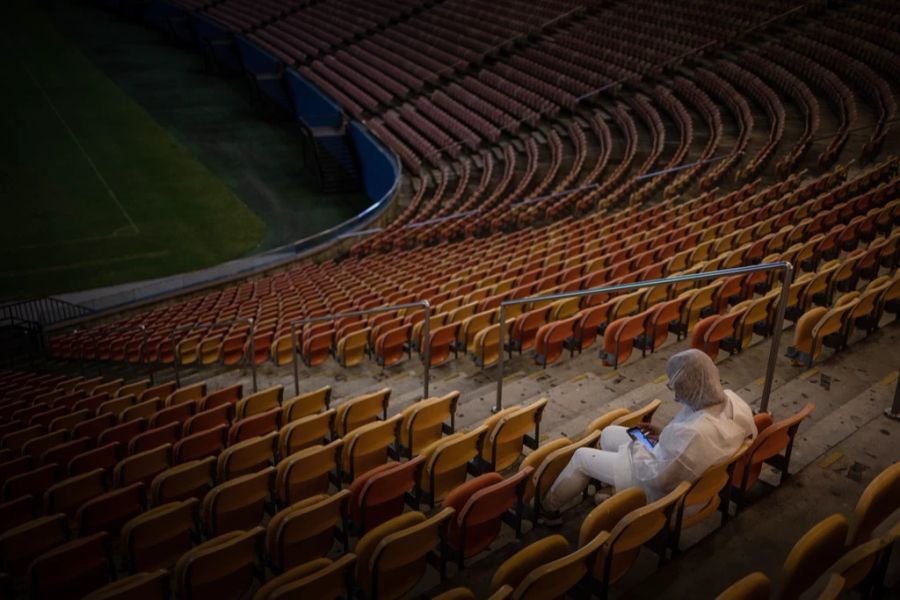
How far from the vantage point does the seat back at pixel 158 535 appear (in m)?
3.93

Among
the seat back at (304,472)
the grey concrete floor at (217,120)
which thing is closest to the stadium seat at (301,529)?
the seat back at (304,472)

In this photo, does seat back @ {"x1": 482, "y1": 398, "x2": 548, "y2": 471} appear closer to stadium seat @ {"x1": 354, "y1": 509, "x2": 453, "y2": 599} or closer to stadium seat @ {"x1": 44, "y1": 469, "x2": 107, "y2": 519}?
stadium seat @ {"x1": 354, "y1": 509, "x2": 453, "y2": 599}

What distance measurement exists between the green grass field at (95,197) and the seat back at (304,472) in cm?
1237

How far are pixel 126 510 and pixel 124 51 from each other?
101ft

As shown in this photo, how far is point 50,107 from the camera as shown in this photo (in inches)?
983

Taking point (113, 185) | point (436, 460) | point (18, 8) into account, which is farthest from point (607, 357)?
point (18, 8)

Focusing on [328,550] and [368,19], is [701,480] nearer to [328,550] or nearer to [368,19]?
[328,550]

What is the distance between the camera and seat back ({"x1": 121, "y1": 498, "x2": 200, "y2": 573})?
12.9 ft

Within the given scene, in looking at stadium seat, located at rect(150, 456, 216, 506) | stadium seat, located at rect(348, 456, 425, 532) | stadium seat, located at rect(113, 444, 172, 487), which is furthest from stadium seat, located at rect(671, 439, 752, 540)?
stadium seat, located at rect(113, 444, 172, 487)

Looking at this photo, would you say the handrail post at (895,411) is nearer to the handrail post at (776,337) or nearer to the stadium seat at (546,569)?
the handrail post at (776,337)

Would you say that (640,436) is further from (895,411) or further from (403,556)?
(895,411)

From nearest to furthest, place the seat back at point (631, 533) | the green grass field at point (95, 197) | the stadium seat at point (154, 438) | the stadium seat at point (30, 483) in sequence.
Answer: the seat back at point (631, 533)
the stadium seat at point (30, 483)
the stadium seat at point (154, 438)
the green grass field at point (95, 197)

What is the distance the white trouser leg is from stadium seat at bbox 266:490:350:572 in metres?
1.03

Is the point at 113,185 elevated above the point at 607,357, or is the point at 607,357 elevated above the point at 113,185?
the point at 607,357
